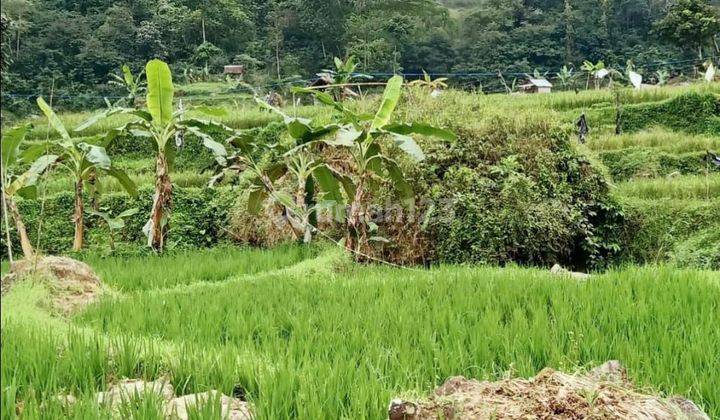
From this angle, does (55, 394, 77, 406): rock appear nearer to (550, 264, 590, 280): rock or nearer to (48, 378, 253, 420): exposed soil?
(48, 378, 253, 420): exposed soil

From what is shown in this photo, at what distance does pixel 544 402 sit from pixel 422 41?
35.3m

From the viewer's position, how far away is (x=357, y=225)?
199 inches

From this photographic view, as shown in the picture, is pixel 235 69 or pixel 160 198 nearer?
pixel 160 198

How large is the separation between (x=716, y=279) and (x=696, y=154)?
31.0 ft

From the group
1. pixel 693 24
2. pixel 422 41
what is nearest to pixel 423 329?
pixel 693 24

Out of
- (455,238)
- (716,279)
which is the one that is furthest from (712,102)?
(716,279)

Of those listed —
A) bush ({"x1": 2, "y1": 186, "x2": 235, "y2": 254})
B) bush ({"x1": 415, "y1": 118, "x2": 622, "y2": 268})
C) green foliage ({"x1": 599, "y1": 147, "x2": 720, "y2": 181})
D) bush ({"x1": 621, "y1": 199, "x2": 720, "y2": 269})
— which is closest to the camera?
bush ({"x1": 415, "y1": 118, "x2": 622, "y2": 268})

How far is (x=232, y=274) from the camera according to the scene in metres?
4.62

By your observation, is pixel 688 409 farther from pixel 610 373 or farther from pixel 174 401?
pixel 174 401

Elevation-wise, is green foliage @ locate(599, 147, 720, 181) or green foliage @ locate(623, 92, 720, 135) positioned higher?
green foliage @ locate(623, 92, 720, 135)

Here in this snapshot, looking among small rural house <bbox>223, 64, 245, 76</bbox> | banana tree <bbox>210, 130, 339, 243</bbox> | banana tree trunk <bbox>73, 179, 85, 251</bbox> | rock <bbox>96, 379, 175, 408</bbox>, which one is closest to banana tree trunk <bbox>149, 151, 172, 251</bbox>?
banana tree <bbox>210, 130, 339, 243</bbox>

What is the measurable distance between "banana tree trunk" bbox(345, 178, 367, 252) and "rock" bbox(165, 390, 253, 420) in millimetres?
3395

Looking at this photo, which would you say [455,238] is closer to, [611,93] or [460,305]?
[460,305]

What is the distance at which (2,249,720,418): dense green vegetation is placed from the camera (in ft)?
5.13
